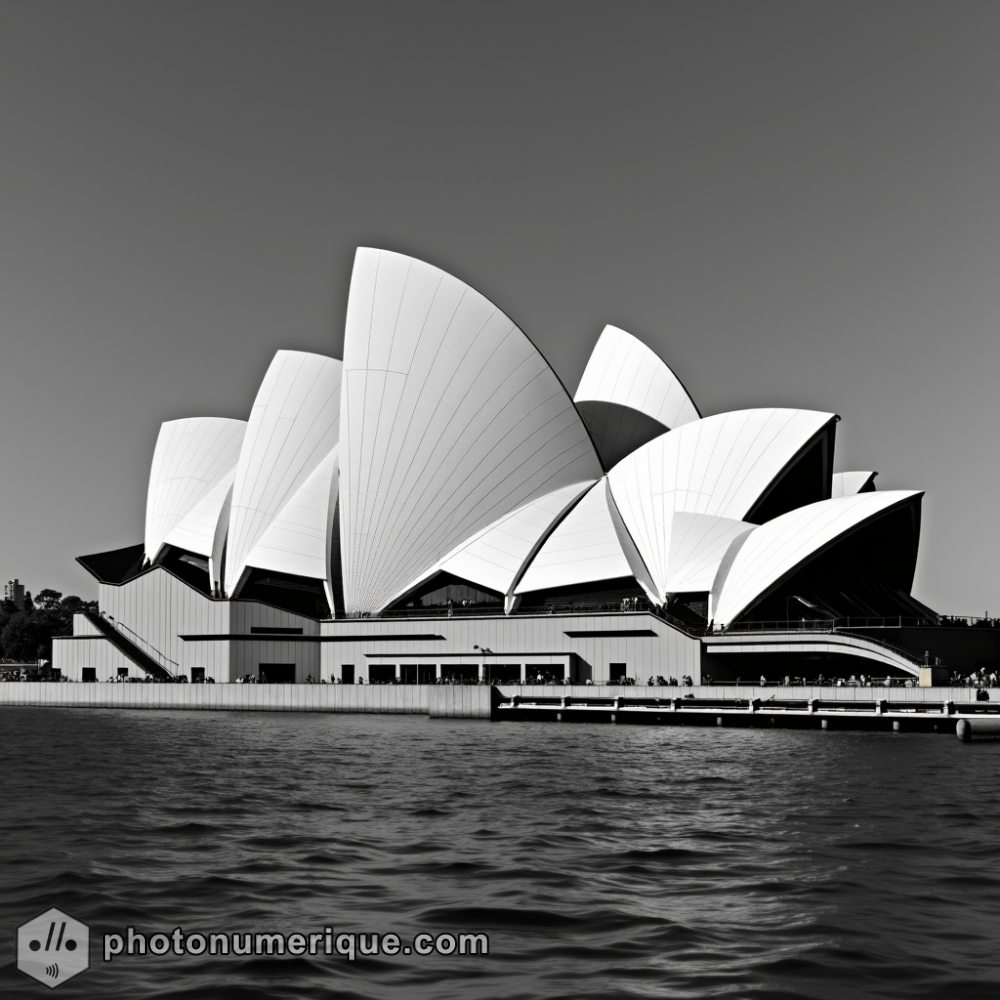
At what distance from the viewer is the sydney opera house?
5456cm

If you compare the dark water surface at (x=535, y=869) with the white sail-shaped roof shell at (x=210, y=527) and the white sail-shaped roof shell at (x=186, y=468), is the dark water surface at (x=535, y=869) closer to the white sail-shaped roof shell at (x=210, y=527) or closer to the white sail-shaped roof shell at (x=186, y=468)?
the white sail-shaped roof shell at (x=210, y=527)

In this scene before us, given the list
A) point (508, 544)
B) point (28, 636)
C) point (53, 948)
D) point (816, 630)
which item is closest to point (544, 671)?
point (508, 544)

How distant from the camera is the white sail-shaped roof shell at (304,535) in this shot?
68.1m

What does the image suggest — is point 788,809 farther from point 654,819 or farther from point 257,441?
point 257,441

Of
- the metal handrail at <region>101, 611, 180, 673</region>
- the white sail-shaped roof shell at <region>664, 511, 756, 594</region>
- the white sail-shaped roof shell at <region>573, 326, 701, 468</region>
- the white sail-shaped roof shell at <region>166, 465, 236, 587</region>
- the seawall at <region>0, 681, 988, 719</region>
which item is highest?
the white sail-shaped roof shell at <region>573, 326, 701, 468</region>

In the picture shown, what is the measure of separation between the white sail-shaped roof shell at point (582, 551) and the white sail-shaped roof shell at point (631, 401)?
29.8 feet

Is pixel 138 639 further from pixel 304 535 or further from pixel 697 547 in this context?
pixel 697 547

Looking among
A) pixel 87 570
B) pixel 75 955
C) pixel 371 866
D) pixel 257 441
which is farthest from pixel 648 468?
pixel 75 955

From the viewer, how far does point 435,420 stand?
63844 mm

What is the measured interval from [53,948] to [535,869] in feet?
19.5

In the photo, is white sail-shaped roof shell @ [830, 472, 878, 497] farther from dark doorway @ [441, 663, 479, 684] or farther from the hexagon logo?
the hexagon logo

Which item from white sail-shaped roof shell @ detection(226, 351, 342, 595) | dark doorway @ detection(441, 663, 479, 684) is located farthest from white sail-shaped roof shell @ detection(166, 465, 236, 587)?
dark doorway @ detection(441, 663, 479, 684)

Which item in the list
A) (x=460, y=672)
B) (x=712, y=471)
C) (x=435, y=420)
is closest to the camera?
(x=712, y=471)

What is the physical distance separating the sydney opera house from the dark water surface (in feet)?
76.4
